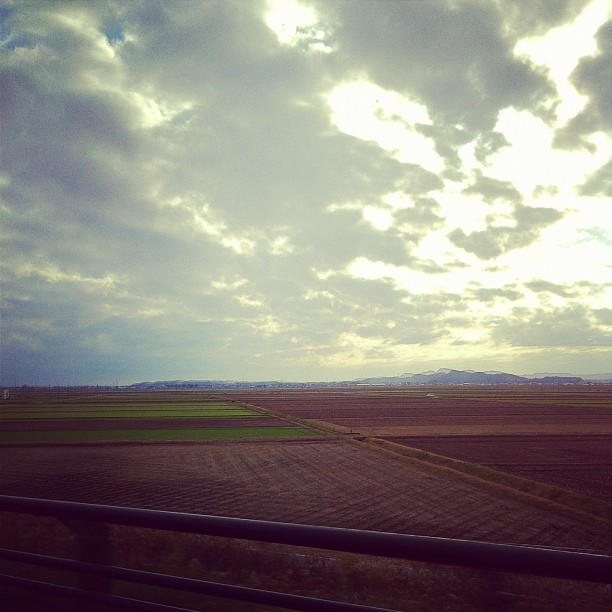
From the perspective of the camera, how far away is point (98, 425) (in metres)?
48.8

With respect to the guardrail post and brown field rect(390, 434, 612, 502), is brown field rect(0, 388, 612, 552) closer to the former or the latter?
brown field rect(390, 434, 612, 502)

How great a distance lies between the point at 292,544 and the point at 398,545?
39 cm

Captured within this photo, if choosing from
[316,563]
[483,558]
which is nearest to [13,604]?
[483,558]

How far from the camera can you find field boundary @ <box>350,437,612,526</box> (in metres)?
16.4

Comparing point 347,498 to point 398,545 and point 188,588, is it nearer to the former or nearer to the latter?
point 188,588

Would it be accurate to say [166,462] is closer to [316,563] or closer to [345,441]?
[345,441]

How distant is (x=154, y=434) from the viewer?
135ft

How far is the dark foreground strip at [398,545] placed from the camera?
1.55 m

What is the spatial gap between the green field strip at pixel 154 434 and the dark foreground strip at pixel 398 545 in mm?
37547

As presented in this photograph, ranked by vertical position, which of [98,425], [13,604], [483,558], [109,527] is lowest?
[98,425]

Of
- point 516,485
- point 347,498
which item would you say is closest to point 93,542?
point 347,498

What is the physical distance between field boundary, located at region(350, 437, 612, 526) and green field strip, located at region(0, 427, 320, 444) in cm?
1328

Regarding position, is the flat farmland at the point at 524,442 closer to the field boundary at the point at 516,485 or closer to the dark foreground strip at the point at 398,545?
the field boundary at the point at 516,485

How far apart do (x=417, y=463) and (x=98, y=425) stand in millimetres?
35498
